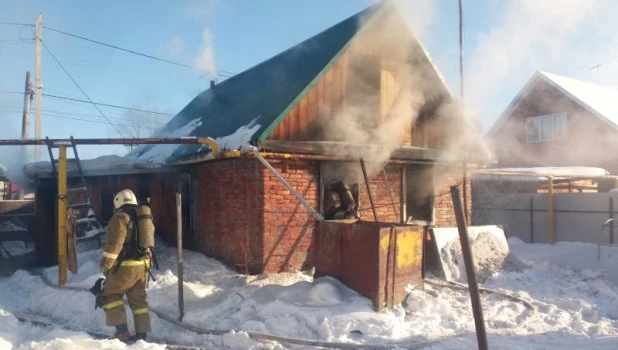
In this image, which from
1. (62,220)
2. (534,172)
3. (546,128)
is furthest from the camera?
(546,128)

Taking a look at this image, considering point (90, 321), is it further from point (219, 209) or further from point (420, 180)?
point (420, 180)

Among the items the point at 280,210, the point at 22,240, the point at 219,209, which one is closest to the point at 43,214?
the point at 22,240

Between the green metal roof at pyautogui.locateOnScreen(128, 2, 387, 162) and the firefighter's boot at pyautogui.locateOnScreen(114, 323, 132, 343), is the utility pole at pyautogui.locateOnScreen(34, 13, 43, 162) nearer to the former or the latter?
the green metal roof at pyautogui.locateOnScreen(128, 2, 387, 162)

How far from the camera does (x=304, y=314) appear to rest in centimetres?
550

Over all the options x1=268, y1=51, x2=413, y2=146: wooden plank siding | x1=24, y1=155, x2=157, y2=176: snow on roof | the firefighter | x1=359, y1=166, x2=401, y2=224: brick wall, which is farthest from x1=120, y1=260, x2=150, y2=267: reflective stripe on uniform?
x1=24, y1=155, x2=157, y2=176: snow on roof

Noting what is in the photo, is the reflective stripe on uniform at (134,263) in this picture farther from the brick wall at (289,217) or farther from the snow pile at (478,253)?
the snow pile at (478,253)

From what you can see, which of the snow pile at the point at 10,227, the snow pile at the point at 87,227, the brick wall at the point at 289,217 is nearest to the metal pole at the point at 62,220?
the snow pile at the point at 87,227

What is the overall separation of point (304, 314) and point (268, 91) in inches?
203

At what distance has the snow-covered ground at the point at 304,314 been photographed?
5078 mm

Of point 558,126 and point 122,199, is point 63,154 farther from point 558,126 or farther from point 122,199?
point 558,126

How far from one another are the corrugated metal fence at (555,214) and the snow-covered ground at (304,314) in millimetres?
5149

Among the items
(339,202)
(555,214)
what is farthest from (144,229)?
(555,214)

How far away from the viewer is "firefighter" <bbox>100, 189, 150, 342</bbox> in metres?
5.06

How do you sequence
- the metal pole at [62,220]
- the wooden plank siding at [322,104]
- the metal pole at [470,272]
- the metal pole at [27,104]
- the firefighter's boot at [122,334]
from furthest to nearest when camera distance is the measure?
the metal pole at [27,104] → the wooden plank siding at [322,104] → the metal pole at [62,220] → the firefighter's boot at [122,334] → the metal pole at [470,272]
